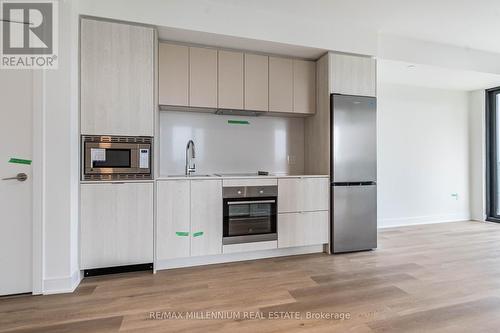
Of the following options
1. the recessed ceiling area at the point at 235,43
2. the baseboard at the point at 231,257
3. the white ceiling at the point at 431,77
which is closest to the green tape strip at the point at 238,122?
the recessed ceiling area at the point at 235,43

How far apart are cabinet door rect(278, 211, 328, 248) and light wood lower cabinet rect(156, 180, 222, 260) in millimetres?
775

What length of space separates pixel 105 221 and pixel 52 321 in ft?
3.08

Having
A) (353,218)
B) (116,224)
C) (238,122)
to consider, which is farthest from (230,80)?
(353,218)

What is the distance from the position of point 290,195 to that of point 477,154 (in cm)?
466

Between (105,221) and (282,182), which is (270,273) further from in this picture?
(105,221)

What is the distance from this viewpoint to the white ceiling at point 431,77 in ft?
13.6

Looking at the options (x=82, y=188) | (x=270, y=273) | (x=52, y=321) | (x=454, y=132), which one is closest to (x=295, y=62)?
(x=270, y=273)

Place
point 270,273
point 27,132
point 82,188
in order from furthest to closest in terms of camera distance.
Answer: point 270,273 → point 82,188 → point 27,132

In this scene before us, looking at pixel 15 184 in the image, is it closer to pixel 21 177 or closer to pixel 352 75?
pixel 21 177

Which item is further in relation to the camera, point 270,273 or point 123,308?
point 270,273

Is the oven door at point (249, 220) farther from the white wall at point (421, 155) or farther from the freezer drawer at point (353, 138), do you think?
the white wall at point (421, 155)

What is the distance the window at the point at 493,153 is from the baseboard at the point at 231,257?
4.25m

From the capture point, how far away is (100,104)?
2738mm

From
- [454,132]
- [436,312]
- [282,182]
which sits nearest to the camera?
[436,312]
